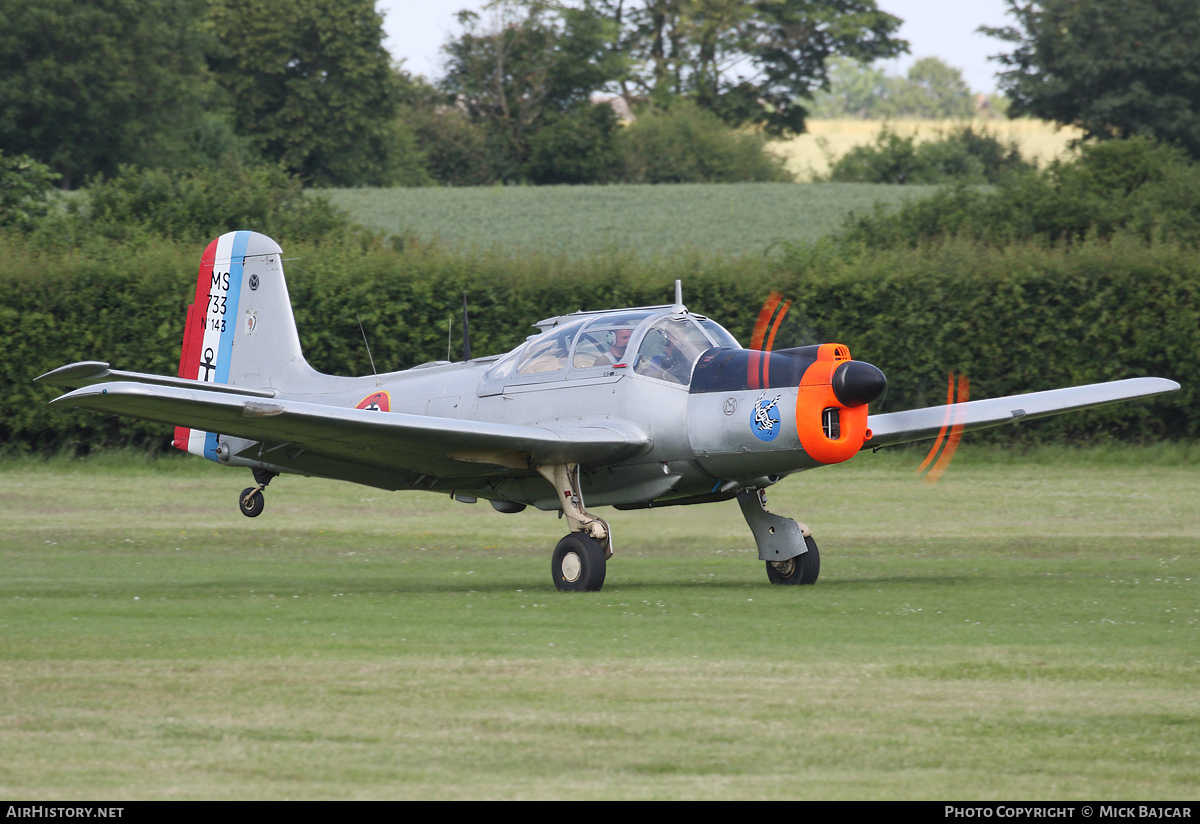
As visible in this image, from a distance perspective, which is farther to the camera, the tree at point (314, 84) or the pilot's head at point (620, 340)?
the tree at point (314, 84)

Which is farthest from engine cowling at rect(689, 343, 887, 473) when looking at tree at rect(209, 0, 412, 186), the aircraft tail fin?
tree at rect(209, 0, 412, 186)

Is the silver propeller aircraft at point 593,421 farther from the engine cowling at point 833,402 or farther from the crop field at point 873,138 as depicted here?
the crop field at point 873,138

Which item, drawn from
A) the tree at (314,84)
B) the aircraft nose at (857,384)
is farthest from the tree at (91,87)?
the aircraft nose at (857,384)

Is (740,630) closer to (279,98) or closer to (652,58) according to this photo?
(279,98)

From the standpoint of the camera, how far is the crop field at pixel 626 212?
46531mm

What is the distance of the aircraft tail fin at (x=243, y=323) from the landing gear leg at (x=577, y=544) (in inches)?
159

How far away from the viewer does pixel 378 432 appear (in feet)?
38.5

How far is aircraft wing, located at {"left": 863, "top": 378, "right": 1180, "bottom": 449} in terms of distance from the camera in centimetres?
1320

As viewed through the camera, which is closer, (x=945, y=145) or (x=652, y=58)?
(x=945, y=145)

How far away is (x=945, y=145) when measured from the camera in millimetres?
65875

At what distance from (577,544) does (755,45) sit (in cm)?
7043
